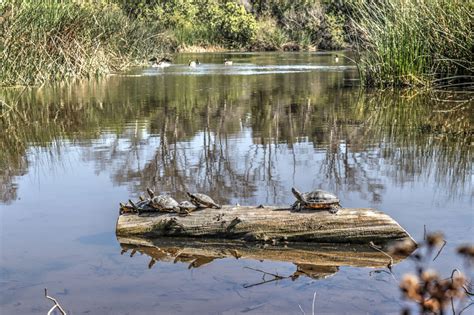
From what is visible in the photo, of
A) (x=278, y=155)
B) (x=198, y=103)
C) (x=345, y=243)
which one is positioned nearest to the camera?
(x=345, y=243)

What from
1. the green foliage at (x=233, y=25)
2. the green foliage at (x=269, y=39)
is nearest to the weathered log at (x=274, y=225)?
the green foliage at (x=233, y=25)

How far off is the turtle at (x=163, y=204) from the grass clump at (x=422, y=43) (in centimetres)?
944

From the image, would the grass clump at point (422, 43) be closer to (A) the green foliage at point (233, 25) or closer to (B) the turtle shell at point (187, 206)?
(B) the turtle shell at point (187, 206)

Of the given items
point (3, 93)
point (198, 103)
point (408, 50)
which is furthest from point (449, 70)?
point (3, 93)

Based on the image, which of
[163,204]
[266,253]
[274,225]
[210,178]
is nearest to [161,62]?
Result: [210,178]

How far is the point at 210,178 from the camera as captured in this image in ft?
23.6

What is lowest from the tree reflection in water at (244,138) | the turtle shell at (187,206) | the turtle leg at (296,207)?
the tree reflection in water at (244,138)

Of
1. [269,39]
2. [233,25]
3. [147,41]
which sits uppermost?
[233,25]

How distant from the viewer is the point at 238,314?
3.66m

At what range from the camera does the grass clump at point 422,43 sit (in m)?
13.9

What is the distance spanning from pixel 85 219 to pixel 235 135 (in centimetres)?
470

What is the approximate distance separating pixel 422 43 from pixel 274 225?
1132 centimetres

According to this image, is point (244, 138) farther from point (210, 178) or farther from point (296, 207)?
point (296, 207)

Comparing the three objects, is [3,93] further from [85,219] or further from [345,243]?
[345,243]
